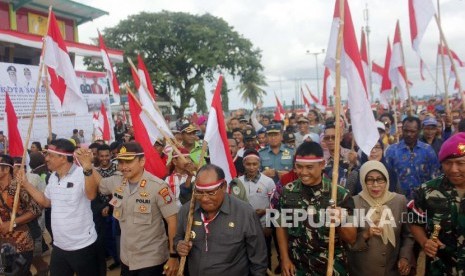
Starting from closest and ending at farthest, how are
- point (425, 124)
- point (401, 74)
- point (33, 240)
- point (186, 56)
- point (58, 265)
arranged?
point (58, 265)
point (33, 240)
point (425, 124)
point (401, 74)
point (186, 56)

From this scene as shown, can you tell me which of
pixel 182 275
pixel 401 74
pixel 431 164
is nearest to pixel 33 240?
pixel 182 275

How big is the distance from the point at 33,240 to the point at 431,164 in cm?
431

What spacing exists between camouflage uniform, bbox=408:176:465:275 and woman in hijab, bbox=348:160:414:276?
46 cm

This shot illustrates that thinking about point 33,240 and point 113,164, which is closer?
point 33,240

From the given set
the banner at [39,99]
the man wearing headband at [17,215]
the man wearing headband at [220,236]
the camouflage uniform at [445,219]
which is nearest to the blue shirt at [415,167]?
the camouflage uniform at [445,219]

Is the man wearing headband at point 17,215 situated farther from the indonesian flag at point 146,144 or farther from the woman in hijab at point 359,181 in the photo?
the woman in hijab at point 359,181

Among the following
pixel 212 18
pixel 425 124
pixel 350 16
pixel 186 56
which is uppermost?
pixel 212 18

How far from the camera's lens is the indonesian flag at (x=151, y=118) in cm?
473

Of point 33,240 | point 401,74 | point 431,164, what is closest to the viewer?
point 33,240

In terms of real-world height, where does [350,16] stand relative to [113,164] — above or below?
above

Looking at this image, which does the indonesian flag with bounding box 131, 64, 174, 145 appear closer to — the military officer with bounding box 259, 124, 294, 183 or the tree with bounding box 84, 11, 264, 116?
the military officer with bounding box 259, 124, 294, 183

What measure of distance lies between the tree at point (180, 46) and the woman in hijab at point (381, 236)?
28.3 m

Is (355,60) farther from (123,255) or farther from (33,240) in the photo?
(33,240)

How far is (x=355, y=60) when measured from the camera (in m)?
3.42
